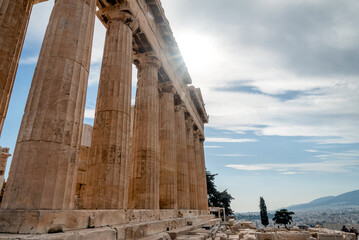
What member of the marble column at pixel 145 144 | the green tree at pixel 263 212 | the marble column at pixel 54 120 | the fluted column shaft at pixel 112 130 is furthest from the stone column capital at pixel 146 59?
A: the green tree at pixel 263 212

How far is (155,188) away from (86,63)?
24.0ft

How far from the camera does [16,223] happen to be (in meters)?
4.08

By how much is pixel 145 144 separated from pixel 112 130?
3.98 metres

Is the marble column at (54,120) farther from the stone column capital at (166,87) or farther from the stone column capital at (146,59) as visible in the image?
the stone column capital at (166,87)

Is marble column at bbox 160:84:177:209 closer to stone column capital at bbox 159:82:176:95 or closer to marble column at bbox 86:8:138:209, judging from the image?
stone column capital at bbox 159:82:176:95

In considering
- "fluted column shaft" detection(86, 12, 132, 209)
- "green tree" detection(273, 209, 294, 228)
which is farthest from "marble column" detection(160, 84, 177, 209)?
"green tree" detection(273, 209, 294, 228)

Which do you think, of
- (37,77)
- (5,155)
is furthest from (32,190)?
(5,155)

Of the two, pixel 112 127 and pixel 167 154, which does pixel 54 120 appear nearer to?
pixel 112 127

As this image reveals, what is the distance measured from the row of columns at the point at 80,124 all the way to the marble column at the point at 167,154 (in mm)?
657

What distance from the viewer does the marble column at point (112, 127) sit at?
739cm

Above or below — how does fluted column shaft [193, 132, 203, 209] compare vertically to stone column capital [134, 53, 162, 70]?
below

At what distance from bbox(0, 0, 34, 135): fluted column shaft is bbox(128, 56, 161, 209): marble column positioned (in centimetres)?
602

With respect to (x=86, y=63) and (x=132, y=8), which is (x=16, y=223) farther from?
(x=132, y=8)

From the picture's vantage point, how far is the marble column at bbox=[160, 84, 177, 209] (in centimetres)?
1398
